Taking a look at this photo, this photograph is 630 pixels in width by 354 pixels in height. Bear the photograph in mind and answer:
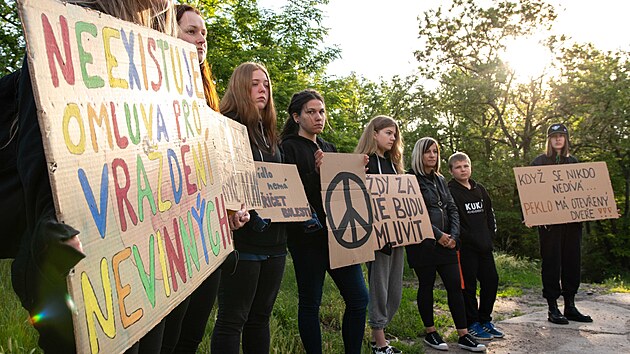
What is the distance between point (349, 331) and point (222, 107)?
1.77 meters

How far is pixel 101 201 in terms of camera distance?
138 centimetres

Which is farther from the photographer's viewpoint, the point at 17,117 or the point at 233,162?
the point at 233,162

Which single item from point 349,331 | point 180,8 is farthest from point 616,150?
point 180,8

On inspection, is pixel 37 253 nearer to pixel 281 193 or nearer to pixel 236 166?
pixel 236 166

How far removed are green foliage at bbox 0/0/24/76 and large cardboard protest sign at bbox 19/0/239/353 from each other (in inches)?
353

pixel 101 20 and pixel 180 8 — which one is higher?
pixel 180 8

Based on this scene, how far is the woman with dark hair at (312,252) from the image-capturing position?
3.73 meters

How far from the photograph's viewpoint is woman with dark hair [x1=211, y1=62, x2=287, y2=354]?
9.84 ft

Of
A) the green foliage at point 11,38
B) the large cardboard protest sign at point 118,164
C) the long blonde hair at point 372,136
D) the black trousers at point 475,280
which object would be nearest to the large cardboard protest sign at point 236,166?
the large cardboard protest sign at point 118,164

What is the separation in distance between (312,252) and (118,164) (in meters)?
2.47

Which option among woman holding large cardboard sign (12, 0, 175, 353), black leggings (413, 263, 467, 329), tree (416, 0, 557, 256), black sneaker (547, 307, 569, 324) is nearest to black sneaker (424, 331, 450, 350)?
black leggings (413, 263, 467, 329)

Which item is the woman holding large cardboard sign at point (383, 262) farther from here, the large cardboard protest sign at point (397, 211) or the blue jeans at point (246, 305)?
the blue jeans at point (246, 305)

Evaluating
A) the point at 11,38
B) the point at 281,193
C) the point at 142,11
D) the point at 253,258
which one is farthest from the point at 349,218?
the point at 11,38

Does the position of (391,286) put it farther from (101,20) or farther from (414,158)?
(101,20)
